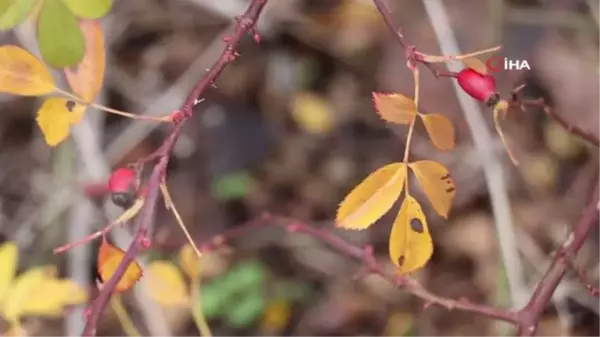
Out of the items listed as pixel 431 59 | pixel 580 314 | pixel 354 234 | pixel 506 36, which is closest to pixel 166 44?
pixel 354 234

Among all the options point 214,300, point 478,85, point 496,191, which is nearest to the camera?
point 478,85

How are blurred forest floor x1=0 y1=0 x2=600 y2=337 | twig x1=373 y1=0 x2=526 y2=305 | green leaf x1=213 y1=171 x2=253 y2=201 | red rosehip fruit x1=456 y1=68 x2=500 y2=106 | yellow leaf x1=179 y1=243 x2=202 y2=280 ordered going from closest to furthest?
1. red rosehip fruit x1=456 y1=68 x2=500 y2=106
2. yellow leaf x1=179 y1=243 x2=202 y2=280
3. twig x1=373 y1=0 x2=526 y2=305
4. blurred forest floor x1=0 y1=0 x2=600 y2=337
5. green leaf x1=213 y1=171 x2=253 y2=201

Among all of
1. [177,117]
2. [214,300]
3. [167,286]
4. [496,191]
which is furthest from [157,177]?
[214,300]

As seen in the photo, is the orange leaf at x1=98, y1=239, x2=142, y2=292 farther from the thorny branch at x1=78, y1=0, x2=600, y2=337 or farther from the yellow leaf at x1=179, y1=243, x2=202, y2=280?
the yellow leaf at x1=179, y1=243, x2=202, y2=280

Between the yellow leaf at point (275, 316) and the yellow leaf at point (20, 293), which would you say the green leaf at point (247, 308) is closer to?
the yellow leaf at point (275, 316)

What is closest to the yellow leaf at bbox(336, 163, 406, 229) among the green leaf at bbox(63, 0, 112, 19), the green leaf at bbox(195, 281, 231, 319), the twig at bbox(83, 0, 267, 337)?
the twig at bbox(83, 0, 267, 337)

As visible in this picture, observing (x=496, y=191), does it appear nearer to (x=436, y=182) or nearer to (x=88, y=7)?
(x=436, y=182)
